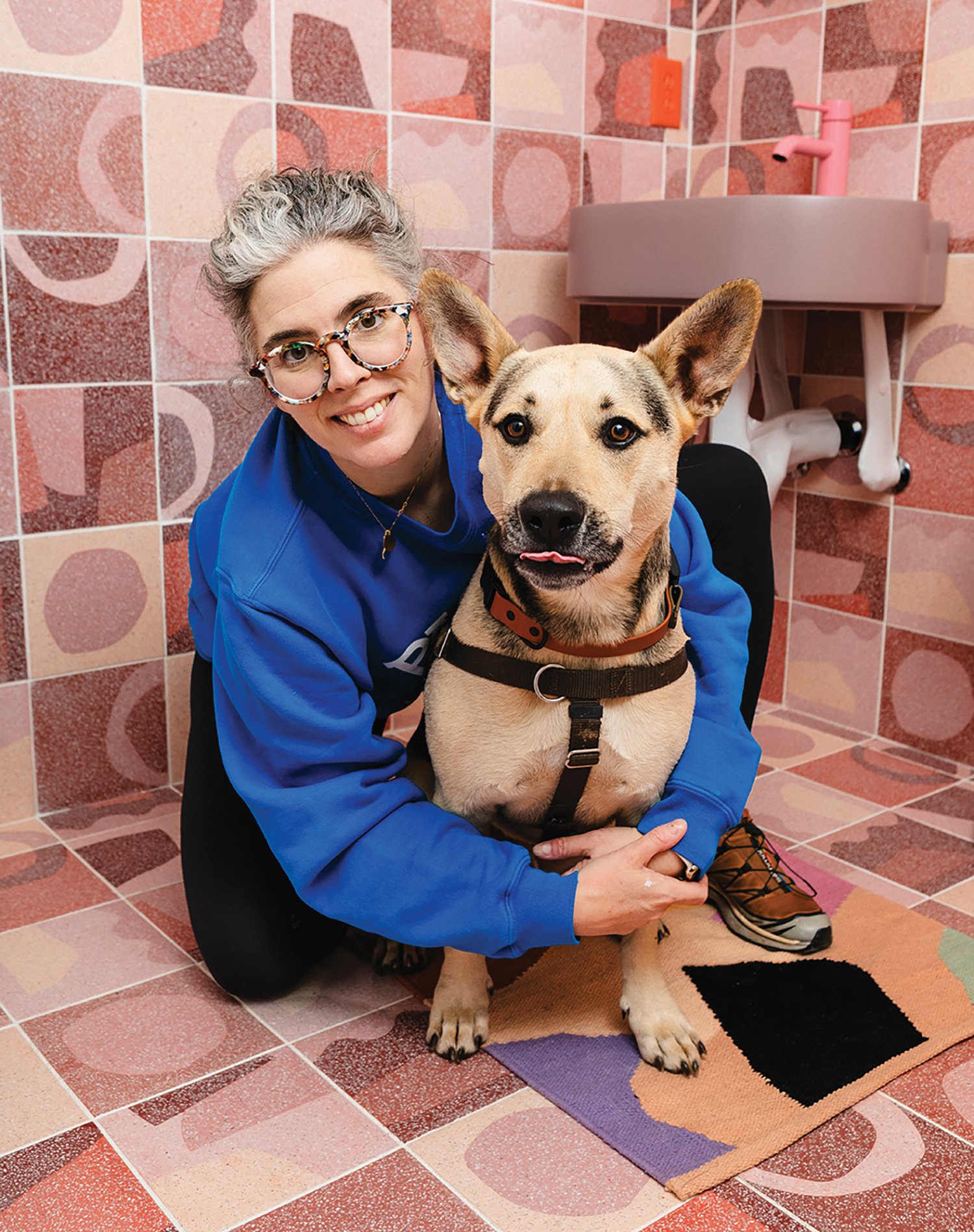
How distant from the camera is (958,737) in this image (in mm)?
2521

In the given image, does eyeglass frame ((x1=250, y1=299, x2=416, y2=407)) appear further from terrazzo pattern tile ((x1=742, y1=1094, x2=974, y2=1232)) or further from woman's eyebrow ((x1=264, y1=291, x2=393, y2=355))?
terrazzo pattern tile ((x1=742, y1=1094, x2=974, y2=1232))

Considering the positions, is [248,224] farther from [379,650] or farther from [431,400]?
[379,650]

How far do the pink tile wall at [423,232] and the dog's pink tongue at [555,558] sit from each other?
132cm

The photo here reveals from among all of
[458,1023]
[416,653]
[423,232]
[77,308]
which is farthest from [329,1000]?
[423,232]

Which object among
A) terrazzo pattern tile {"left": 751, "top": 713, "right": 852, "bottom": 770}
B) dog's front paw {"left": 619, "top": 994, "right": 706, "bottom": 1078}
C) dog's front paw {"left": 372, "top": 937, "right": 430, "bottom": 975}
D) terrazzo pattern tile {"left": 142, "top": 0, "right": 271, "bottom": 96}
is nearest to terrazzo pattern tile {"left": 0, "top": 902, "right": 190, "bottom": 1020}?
dog's front paw {"left": 372, "top": 937, "right": 430, "bottom": 975}

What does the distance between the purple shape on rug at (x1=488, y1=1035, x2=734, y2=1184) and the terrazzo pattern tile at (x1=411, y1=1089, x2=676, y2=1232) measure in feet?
0.06

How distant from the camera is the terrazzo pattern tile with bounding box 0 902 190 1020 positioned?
64.6 inches

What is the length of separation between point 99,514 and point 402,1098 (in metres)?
1.34

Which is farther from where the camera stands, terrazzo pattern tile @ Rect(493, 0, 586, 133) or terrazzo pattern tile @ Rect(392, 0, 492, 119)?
terrazzo pattern tile @ Rect(493, 0, 586, 133)

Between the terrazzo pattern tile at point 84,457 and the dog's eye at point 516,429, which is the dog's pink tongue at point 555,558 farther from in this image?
the terrazzo pattern tile at point 84,457

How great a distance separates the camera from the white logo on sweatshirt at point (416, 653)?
5.03 feet

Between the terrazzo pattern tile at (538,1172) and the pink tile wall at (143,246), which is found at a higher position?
the pink tile wall at (143,246)

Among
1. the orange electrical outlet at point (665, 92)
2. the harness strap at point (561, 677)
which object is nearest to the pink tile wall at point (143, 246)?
the orange electrical outlet at point (665, 92)

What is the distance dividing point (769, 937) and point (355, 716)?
0.79 meters
